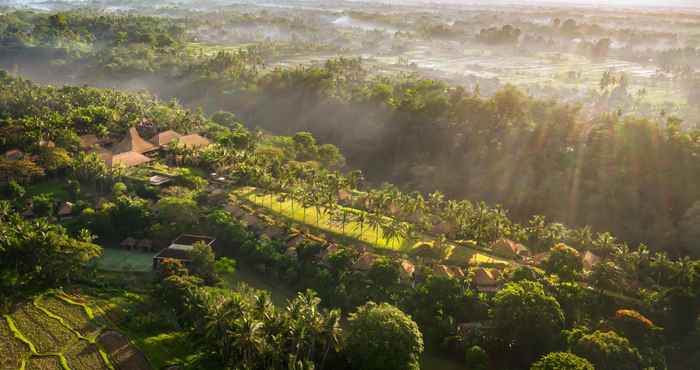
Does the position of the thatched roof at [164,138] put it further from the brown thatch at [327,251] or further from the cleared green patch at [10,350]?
the cleared green patch at [10,350]

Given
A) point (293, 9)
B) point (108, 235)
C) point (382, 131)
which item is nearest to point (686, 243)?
point (382, 131)

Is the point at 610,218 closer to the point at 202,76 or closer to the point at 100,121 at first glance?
the point at 100,121

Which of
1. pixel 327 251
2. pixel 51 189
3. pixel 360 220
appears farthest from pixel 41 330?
pixel 51 189

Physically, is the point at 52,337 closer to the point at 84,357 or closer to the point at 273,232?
the point at 84,357

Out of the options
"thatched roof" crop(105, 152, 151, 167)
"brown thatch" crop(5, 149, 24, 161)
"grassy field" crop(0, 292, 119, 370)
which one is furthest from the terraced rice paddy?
"brown thatch" crop(5, 149, 24, 161)

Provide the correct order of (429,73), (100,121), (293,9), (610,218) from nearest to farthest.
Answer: (610,218), (100,121), (429,73), (293,9)

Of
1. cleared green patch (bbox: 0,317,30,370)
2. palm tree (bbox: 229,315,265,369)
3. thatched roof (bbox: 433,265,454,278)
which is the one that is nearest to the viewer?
palm tree (bbox: 229,315,265,369)

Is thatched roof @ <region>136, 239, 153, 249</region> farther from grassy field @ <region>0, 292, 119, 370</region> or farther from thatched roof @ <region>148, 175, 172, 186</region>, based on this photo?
thatched roof @ <region>148, 175, 172, 186</region>
